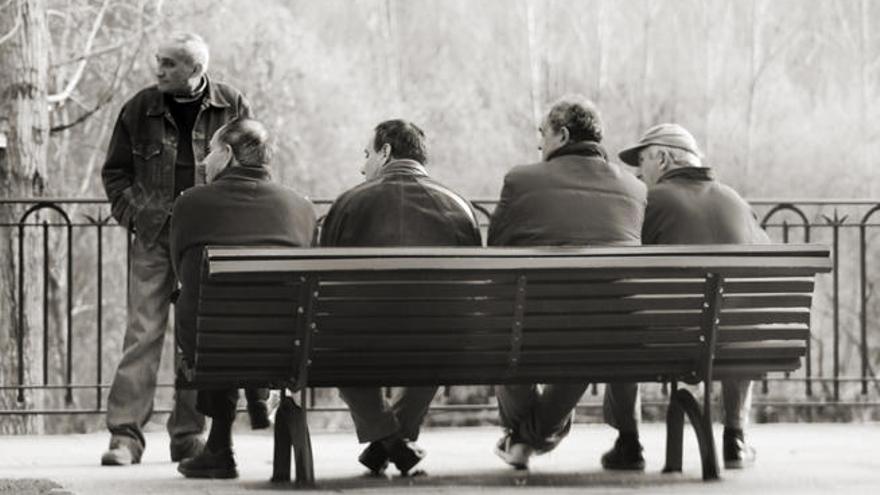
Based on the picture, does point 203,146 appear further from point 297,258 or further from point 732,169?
point 732,169

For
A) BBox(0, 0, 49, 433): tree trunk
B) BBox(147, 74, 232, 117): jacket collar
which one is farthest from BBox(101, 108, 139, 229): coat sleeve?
BBox(0, 0, 49, 433): tree trunk

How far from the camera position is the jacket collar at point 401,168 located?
7.13 metres

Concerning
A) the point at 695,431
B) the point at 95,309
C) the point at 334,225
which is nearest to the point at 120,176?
the point at 334,225

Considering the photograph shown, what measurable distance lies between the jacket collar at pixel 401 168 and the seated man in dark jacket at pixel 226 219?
13.3 inches

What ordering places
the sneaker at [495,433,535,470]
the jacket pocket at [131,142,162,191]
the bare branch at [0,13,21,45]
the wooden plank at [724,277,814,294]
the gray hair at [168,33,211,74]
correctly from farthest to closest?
the bare branch at [0,13,21,45] < the jacket pocket at [131,142,162,191] < the gray hair at [168,33,211,74] < the sneaker at [495,433,535,470] < the wooden plank at [724,277,814,294]

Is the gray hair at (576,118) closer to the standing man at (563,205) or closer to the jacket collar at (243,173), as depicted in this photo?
the standing man at (563,205)

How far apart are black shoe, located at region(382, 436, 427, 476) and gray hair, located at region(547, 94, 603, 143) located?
1.29 m

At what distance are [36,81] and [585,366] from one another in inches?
455

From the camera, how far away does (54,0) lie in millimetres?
26328

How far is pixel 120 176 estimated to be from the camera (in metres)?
8.21

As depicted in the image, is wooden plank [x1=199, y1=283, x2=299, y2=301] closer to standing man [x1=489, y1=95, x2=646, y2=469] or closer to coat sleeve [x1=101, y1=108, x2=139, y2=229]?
standing man [x1=489, y1=95, x2=646, y2=469]

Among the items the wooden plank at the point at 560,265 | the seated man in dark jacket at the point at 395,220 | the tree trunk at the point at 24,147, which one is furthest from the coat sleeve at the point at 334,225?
the tree trunk at the point at 24,147

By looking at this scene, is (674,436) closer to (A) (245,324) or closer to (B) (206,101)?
(A) (245,324)

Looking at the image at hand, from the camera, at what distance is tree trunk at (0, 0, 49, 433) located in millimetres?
17016
